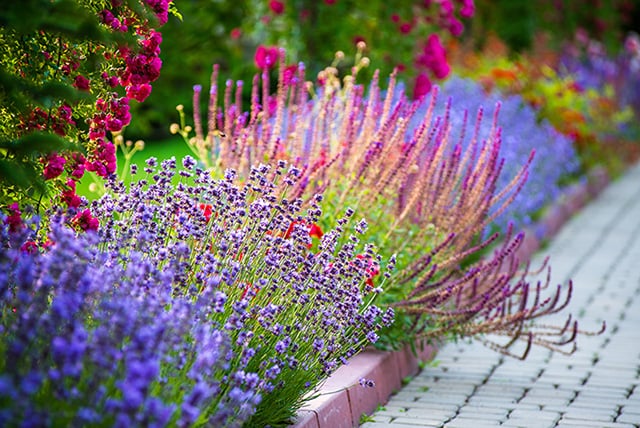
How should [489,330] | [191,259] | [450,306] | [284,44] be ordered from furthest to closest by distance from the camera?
[284,44]
[450,306]
[489,330]
[191,259]

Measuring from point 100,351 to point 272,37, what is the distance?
8526 millimetres

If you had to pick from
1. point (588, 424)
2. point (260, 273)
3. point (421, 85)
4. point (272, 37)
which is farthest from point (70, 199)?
point (272, 37)

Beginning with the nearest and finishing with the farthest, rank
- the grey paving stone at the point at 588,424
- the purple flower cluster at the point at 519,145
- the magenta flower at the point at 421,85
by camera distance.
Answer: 1. the grey paving stone at the point at 588,424
2. the purple flower cluster at the point at 519,145
3. the magenta flower at the point at 421,85

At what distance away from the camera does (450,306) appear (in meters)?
5.47

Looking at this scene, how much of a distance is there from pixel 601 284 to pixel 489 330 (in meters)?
2.86

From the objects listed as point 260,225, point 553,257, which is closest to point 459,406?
point 260,225

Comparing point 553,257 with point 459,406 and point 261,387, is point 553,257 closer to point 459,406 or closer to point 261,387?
point 459,406

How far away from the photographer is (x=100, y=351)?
2.51 metres

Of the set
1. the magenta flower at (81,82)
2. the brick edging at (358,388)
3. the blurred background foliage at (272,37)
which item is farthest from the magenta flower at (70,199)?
the blurred background foliage at (272,37)

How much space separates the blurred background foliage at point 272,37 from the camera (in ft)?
33.6

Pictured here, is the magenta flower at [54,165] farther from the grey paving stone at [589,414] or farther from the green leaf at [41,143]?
the grey paving stone at [589,414]

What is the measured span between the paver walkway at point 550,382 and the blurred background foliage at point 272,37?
332 cm

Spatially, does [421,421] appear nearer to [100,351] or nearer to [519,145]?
[100,351]

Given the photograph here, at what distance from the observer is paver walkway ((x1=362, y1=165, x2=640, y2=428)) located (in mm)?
4559
